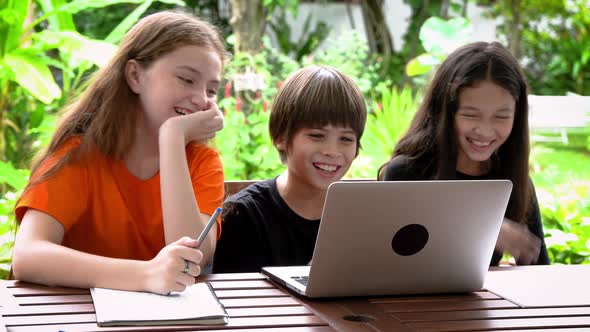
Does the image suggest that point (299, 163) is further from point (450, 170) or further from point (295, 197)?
point (450, 170)

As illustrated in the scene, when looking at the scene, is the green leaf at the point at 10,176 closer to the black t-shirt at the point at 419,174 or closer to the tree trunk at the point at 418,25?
the black t-shirt at the point at 419,174

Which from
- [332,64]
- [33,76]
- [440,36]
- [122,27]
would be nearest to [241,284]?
[33,76]

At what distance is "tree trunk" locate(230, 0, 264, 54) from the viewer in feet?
18.7

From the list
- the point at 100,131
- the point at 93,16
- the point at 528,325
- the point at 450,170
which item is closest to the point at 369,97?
the point at 93,16

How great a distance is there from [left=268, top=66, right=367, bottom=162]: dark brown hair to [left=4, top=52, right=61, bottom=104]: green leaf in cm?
137

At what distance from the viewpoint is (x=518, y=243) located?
253cm

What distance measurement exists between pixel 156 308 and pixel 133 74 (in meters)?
0.90

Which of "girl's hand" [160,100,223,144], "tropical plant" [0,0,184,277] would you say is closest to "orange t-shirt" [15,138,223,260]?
"girl's hand" [160,100,223,144]

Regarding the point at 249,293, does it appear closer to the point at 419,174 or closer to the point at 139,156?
the point at 139,156

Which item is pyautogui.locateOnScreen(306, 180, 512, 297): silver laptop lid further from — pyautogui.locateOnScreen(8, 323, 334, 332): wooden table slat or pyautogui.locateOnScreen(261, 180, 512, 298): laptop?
pyautogui.locateOnScreen(8, 323, 334, 332): wooden table slat

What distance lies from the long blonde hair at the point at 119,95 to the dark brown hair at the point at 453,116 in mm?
802

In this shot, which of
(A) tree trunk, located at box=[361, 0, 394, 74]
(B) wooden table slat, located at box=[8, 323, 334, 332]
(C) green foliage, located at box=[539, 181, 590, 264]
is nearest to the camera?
(B) wooden table slat, located at box=[8, 323, 334, 332]

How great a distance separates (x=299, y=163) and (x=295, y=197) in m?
0.11

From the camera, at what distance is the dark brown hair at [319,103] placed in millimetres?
2551
